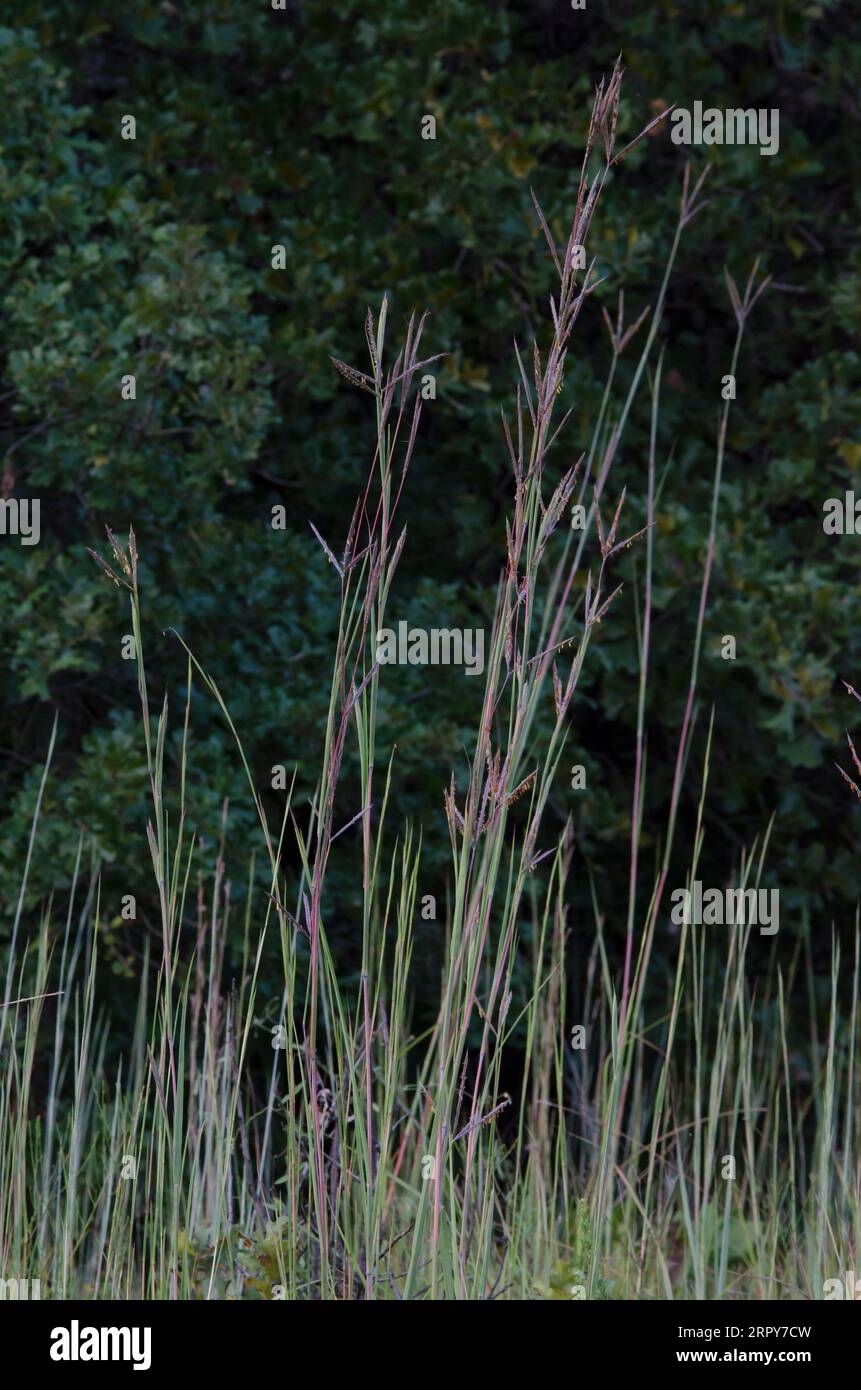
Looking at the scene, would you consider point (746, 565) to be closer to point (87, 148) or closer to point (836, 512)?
point (836, 512)

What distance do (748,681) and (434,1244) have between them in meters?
3.40

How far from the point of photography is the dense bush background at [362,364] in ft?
12.5

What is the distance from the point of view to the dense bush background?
3807 millimetres

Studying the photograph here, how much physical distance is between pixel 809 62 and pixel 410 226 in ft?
4.78

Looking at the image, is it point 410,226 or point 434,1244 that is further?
point 410,226

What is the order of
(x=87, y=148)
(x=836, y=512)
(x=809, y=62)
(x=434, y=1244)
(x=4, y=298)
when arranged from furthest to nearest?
(x=809, y=62) < (x=836, y=512) < (x=87, y=148) < (x=4, y=298) < (x=434, y=1244)

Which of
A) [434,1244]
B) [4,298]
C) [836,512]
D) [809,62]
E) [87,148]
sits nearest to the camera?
[434,1244]

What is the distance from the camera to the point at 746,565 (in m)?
4.16

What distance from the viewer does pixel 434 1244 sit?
144cm

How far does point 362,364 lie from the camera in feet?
16.7

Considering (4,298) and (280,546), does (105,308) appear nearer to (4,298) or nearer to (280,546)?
(4,298)
